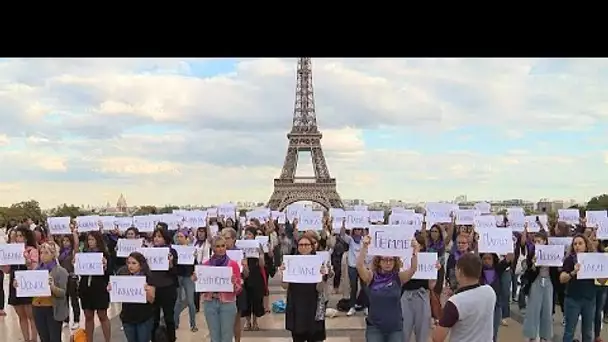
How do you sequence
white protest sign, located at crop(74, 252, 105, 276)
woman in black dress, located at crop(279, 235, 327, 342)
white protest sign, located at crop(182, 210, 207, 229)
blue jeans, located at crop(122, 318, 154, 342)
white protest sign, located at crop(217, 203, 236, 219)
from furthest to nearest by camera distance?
white protest sign, located at crop(217, 203, 236, 219) → white protest sign, located at crop(182, 210, 207, 229) → white protest sign, located at crop(74, 252, 105, 276) → blue jeans, located at crop(122, 318, 154, 342) → woman in black dress, located at crop(279, 235, 327, 342)

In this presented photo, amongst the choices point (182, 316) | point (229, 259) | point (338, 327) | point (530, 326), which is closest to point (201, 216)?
point (182, 316)

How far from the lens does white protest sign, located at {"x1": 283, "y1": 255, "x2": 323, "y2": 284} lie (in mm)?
7430

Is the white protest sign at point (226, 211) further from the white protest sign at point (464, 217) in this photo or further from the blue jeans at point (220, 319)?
the blue jeans at point (220, 319)

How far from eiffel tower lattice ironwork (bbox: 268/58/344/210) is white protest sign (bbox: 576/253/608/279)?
4463 centimetres

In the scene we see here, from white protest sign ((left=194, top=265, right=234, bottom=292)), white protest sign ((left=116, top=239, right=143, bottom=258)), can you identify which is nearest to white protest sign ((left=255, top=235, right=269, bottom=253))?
white protest sign ((left=116, top=239, right=143, bottom=258))

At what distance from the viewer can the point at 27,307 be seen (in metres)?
9.67

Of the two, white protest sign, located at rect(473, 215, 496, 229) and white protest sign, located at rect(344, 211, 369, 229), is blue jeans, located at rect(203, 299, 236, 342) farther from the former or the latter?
white protest sign, located at rect(473, 215, 496, 229)

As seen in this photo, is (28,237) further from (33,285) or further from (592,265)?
(592,265)

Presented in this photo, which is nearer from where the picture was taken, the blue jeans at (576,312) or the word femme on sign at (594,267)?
the word femme on sign at (594,267)

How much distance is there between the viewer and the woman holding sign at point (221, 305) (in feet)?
25.7

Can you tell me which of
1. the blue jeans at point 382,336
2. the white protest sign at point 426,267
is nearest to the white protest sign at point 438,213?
the white protest sign at point 426,267

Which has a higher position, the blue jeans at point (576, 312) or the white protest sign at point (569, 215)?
the white protest sign at point (569, 215)

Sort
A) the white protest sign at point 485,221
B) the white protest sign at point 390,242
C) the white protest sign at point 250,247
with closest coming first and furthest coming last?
1. the white protest sign at point 390,242
2. the white protest sign at point 250,247
3. the white protest sign at point 485,221

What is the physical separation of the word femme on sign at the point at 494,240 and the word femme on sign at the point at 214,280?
9.82 ft
